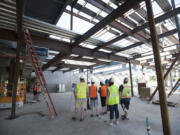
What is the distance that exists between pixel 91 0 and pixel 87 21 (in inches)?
60.4

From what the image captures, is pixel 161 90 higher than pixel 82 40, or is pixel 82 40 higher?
pixel 82 40

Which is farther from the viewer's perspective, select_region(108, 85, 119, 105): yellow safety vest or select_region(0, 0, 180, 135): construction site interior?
select_region(108, 85, 119, 105): yellow safety vest

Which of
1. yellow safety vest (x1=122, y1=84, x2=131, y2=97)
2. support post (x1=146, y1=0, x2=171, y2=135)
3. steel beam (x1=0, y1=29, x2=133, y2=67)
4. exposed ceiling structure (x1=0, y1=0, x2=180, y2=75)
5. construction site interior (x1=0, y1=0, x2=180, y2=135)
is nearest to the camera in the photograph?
support post (x1=146, y1=0, x2=171, y2=135)

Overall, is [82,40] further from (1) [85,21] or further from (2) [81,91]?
(2) [81,91]

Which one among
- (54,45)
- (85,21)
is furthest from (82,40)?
(54,45)

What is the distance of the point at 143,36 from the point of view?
6.25 meters

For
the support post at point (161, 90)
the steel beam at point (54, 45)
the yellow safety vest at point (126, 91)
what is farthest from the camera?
the steel beam at point (54, 45)

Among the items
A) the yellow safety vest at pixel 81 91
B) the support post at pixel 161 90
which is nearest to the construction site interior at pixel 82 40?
the support post at pixel 161 90

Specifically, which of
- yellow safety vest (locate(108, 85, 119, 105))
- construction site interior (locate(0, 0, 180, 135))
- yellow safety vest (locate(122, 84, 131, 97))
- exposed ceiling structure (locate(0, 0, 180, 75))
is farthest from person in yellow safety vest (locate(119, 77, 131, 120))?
exposed ceiling structure (locate(0, 0, 180, 75))

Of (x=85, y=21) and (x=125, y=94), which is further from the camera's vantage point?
(x=85, y=21)

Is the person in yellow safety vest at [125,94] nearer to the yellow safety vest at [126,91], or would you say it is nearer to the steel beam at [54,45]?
the yellow safety vest at [126,91]

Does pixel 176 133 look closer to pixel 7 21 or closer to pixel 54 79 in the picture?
pixel 7 21

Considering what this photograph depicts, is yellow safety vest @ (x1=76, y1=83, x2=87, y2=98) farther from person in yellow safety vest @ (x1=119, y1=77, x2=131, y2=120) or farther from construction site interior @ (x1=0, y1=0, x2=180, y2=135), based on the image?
person in yellow safety vest @ (x1=119, y1=77, x2=131, y2=120)

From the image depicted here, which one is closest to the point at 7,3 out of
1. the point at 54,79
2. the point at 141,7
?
the point at 141,7
